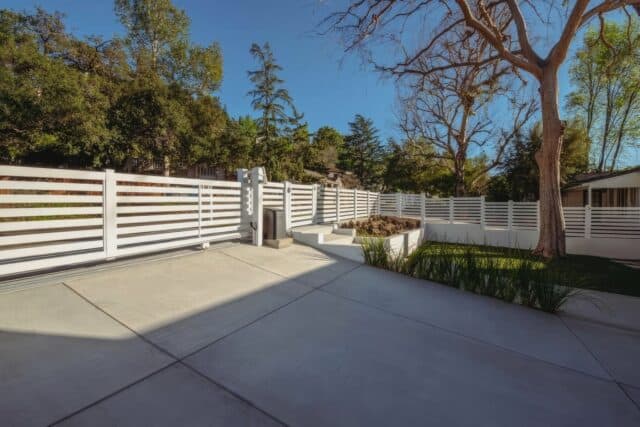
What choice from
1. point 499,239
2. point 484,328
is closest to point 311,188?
point 484,328

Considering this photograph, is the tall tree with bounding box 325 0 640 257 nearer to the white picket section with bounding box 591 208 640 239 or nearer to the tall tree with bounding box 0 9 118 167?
the white picket section with bounding box 591 208 640 239

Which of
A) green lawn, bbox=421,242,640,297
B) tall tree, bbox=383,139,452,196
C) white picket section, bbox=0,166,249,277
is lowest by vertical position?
green lawn, bbox=421,242,640,297

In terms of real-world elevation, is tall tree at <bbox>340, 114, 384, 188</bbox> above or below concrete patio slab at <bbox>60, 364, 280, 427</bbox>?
above

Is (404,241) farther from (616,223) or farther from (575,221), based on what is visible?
(616,223)

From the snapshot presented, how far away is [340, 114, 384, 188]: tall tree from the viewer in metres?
26.0

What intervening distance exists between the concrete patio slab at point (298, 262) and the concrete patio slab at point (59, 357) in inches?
88.8

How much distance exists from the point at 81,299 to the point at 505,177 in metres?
19.4

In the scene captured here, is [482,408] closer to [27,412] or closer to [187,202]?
[27,412]

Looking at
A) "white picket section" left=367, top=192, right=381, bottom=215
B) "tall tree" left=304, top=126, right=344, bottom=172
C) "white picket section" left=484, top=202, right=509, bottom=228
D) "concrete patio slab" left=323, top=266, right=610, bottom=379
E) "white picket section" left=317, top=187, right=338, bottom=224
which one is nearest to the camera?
"concrete patio slab" left=323, top=266, right=610, bottom=379

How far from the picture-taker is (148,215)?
4.04m

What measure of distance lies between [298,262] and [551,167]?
25.4 feet

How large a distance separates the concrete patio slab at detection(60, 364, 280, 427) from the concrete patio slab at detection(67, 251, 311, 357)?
36 cm

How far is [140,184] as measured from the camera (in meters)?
3.89

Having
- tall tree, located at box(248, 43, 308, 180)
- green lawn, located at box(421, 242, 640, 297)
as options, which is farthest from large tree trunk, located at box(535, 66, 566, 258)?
tall tree, located at box(248, 43, 308, 180)
